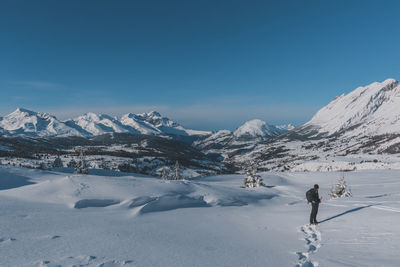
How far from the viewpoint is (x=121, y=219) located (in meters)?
11.0

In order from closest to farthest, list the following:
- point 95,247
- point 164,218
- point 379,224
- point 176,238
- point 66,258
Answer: point 66,258
point 95,247
point 176,238
point 379,224
point 164,218

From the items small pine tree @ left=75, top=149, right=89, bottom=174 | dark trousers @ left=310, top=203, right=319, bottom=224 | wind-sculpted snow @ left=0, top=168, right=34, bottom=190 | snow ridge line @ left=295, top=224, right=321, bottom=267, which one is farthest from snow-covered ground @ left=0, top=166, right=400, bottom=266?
small pine tree @ left=75, top=149, right=89, bottom=174

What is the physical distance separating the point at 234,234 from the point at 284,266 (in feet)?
11.4

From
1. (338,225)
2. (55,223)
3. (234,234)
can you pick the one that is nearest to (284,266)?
(234,234)

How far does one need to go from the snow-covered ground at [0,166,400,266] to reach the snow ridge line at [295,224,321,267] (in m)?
0.03

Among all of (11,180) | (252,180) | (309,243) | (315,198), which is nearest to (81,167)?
(11,180)

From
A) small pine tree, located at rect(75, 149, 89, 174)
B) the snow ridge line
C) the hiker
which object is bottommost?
small pine tree, located at rect(75, 149, 89, 174)

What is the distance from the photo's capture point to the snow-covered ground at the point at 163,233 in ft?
21.5

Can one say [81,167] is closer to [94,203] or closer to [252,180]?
[252,180]

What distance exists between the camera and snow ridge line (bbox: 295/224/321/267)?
6761mm

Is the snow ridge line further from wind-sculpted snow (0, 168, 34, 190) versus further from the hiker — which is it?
wind-sculpted snow (0, 168, 34, 190)

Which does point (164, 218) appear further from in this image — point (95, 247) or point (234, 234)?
point (95, 247)

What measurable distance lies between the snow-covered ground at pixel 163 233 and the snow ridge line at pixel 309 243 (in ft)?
0.11

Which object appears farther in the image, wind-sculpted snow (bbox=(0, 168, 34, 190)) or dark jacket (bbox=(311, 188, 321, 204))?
wind-sculpted snow (bbox=(0, 168, 34, 190))
